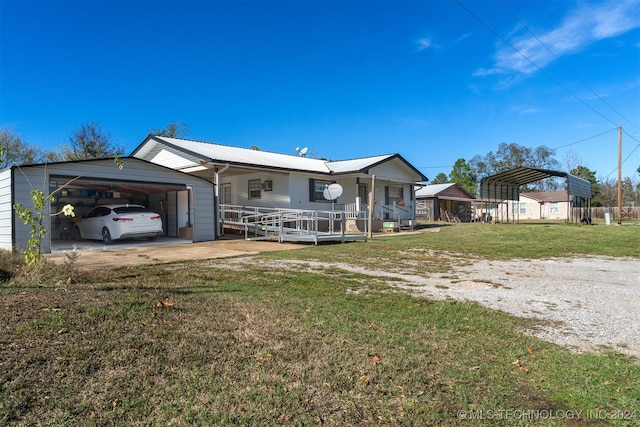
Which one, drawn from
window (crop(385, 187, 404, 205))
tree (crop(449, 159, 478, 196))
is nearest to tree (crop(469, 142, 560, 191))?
tree (crop(449, 159, 478, 196))

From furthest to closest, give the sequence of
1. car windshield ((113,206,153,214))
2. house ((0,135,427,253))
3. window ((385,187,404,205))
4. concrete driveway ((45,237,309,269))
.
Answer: window ((385,187,404,205)) → car windshield ((113,206,153,214)) → house ((0,135,427,253)) → concrete driveway ((45,237,309,269))

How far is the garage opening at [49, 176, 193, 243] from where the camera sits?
16.6m

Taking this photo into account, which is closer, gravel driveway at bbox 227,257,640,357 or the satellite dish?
gravel driveway at bbox 227,257,640,357

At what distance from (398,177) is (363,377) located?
22717 millimetres

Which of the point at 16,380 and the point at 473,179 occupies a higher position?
the point at 473,179

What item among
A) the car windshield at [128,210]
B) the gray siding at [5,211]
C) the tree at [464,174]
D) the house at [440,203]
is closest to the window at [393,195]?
the car windshield at [128,210]

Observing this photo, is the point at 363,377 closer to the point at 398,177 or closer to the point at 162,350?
the point at 162,350

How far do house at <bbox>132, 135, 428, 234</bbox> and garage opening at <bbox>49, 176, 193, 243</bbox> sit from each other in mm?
1478

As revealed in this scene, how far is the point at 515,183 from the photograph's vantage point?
101ft

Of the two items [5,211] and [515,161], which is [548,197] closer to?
[515,161]

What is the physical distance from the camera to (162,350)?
3611 mm

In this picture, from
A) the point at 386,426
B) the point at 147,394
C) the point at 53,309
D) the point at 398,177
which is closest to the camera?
the point at 386,426

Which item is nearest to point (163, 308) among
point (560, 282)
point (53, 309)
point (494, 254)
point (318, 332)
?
point (53, 309)

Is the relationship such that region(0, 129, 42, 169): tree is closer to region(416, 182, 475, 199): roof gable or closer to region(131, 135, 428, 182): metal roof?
region(131, 135, 428, 182): metal roof
